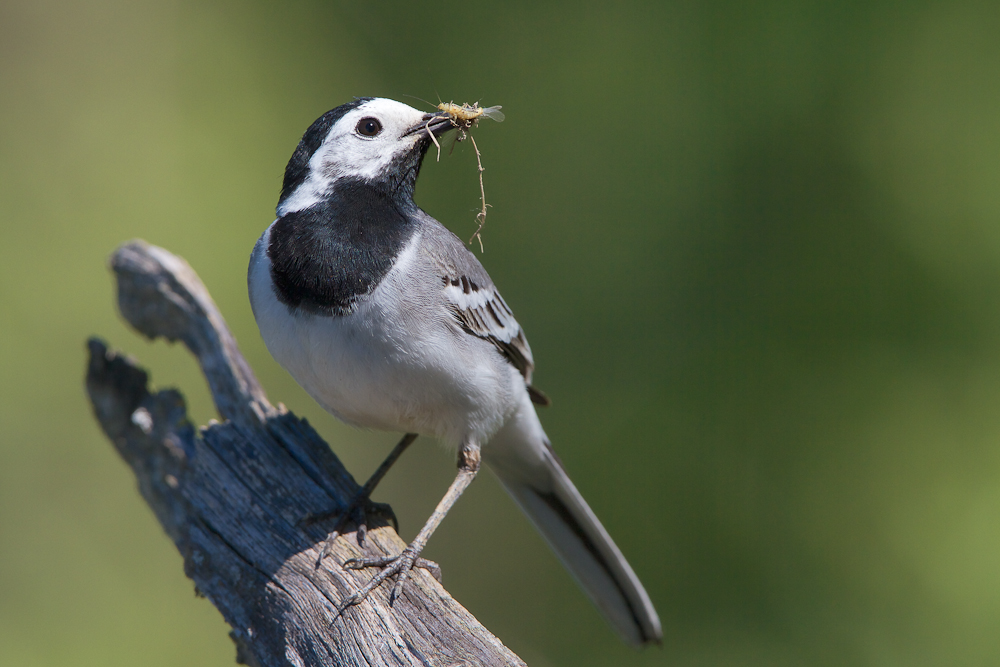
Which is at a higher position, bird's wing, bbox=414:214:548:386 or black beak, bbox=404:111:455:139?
black beak, bbox=404:111:455:139

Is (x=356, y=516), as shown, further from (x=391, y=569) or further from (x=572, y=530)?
(x=572, y=530)

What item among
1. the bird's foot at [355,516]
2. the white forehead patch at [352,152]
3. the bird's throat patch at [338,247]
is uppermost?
the white forehead patch at [352,152]

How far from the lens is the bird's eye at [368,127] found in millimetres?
2658

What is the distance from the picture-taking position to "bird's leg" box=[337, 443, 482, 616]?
7.80 feet

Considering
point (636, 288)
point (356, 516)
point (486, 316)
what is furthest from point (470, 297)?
point (636, 288)

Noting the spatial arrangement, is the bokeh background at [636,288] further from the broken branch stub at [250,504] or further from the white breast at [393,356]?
the white breast at [393,356]

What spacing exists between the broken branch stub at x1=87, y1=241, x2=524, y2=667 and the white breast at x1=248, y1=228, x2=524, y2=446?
495 millimetres

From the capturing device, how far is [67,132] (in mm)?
5449

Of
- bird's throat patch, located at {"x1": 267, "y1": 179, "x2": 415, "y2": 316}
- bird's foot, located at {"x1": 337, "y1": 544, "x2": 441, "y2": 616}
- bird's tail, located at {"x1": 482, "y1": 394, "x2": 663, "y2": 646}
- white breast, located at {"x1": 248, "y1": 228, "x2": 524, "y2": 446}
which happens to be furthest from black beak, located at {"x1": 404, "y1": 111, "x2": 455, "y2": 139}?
bird's foot, located at {"x1": 337, "y1": 544, "x2": 441, "y2": 616}

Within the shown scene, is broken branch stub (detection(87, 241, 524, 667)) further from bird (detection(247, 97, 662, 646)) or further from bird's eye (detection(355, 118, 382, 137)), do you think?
bird's eye (detection(355, 118, 382, 137))

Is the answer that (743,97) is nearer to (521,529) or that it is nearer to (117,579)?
(521,529)

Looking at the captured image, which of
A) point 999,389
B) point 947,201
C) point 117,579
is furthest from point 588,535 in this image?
point 117,579

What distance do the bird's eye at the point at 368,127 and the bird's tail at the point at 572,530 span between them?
4.03ft

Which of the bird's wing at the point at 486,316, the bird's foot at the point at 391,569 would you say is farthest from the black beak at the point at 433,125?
the bird's foot at the point at 391,569
